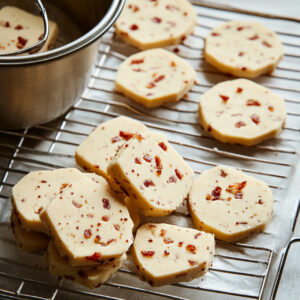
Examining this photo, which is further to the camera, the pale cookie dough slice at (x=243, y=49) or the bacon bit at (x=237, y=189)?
the pale cookie dough slice at (x=243, y=49)

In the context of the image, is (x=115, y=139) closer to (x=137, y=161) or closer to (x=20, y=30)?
(x=137, y=161)

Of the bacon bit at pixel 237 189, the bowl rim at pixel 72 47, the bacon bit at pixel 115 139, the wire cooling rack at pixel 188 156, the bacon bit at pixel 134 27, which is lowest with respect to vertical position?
the wire cooling rack at pixel 188 156

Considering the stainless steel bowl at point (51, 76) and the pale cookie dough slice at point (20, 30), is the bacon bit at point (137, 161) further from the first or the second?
the pale cookie dough slice at point (20, 30)

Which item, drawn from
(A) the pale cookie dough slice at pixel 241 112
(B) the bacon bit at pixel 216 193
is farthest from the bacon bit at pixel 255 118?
(B) the bacon bit at pixel 216 193

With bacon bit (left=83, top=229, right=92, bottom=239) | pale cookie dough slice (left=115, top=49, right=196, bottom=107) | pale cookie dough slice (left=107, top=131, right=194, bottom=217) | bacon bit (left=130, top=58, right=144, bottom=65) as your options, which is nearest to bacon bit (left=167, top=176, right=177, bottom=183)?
pale cookie dough slice (left=107, top=131, right=194, bottom=217)

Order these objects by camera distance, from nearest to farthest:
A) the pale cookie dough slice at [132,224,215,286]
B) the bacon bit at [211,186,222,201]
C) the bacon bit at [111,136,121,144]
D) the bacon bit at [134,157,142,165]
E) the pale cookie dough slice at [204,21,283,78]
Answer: the pale cookie dough slice at [132,224,215,286] < the bacon bit at [134,157,142,165] < the bacon bit at [211,186,222,201] < the bacon bit at [111,136,121,144] < the pale cookie dough slice at [204,21,283,78]

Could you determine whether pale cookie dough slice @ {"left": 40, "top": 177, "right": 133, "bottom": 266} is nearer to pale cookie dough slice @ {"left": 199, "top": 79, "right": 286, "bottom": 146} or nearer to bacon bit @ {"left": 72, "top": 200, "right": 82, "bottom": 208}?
bacon bit @ {"left": 72, "top": 200, "right": 82, "bottom": 208}
